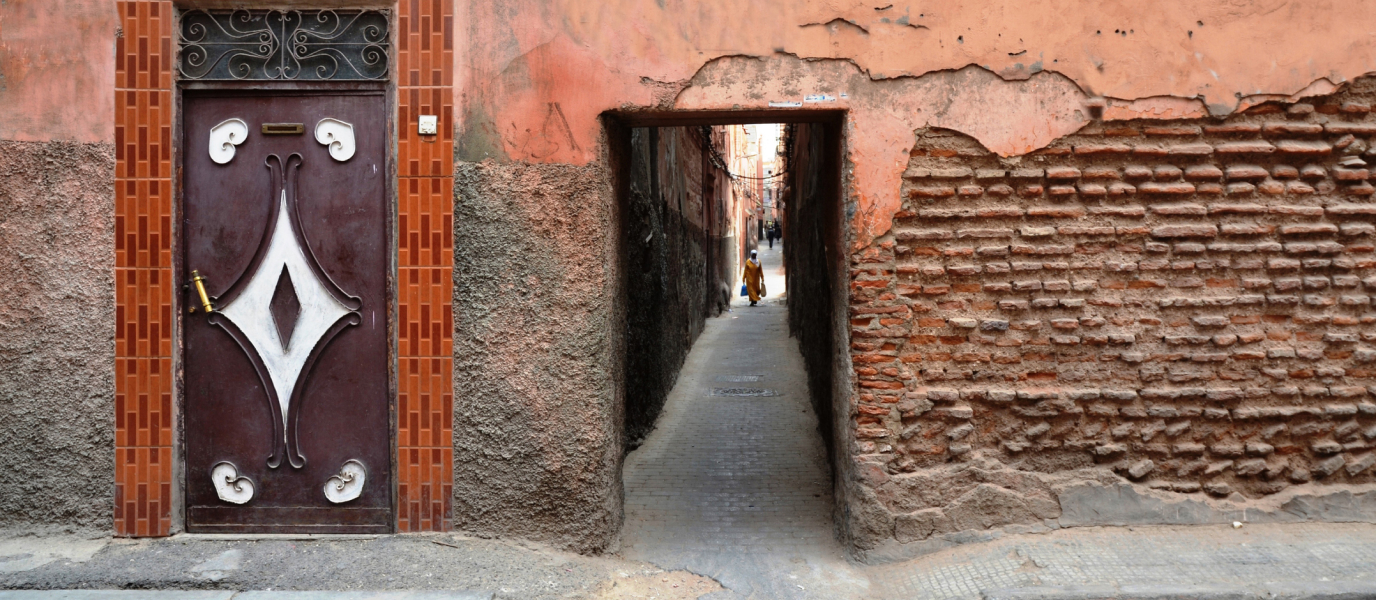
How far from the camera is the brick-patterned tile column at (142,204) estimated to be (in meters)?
4.25

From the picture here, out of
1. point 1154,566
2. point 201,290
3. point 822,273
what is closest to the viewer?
point 1154,566

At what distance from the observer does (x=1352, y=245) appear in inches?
167

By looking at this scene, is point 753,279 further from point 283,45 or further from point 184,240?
point 184,240

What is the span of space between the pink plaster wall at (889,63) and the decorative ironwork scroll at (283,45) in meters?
0.51

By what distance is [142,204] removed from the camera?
14.0 ft

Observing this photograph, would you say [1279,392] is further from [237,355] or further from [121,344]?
[121,344]

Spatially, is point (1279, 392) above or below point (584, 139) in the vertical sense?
below

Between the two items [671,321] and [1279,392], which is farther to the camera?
[671,321]

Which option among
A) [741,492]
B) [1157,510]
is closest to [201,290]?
[741,492]

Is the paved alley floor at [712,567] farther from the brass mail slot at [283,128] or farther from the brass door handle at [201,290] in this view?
the brass mail slot at [283,128]

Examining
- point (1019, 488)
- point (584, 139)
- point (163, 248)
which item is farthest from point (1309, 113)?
point (163, 248)

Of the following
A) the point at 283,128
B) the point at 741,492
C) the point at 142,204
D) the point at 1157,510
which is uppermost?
the point at 283,128

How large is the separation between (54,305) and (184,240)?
2.29 feet

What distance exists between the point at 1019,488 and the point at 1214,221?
5.48ft
